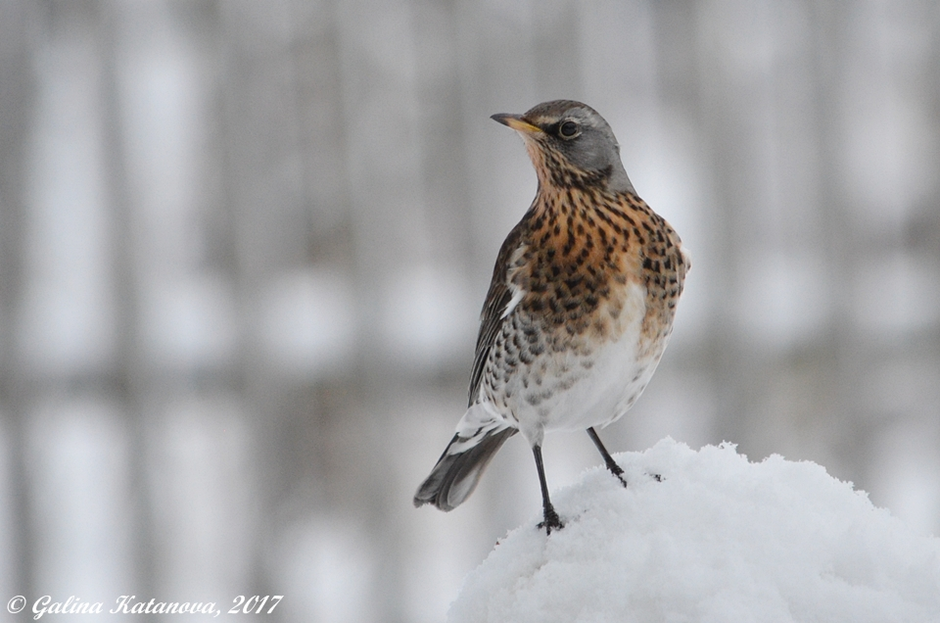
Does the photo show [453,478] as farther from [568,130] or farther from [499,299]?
[568,130]

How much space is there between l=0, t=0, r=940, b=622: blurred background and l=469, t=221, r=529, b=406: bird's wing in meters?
0.88

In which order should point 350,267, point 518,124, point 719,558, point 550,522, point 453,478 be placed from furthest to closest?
1. point 350,267
2. point 453,478
3. point 518,124
4. point 550,522
5. point 719,558

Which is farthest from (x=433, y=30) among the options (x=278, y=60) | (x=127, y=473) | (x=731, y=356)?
(x=127, y=473)

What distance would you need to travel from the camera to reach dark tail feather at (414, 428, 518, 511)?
1.30m

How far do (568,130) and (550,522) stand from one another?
0.52 metres

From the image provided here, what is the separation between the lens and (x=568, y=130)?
46.9 inches

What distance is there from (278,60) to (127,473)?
3.27 feet

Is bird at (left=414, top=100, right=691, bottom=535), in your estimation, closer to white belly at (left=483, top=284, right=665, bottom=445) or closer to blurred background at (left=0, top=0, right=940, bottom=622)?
white belly at (left=483, top=284, right=665, bottom=445)

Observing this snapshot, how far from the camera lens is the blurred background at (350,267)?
2129 millimetres

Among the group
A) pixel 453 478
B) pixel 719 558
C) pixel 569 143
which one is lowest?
pixel 453 478

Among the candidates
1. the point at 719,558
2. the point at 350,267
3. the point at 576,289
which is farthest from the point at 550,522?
the point at 350,267

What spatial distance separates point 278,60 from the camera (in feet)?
7.30

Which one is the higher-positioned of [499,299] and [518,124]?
[518,124]

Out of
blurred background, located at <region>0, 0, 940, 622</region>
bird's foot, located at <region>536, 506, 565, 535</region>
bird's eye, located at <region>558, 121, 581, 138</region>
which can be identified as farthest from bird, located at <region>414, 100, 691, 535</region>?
blurred background, located at <region>0, 0, 940, 622</region>
